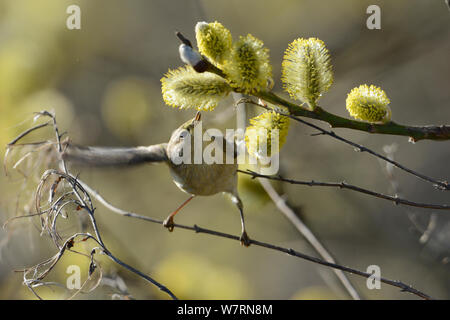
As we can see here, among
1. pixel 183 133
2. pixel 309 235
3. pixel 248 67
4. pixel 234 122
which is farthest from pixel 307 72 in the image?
pixel 234 122

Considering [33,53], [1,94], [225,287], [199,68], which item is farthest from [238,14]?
[199,68]

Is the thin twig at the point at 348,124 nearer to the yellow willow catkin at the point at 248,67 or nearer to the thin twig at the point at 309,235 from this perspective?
the yellow willow catkin at the point at 248,67

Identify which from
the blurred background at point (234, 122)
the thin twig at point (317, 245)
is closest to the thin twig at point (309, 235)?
the thin twig at point (317, 245)

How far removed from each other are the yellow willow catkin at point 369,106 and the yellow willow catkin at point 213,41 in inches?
10.4

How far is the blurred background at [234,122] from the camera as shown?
238 centimetres

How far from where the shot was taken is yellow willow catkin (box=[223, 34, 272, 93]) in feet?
2.67

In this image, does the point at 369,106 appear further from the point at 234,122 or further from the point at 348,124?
the point at 234,122

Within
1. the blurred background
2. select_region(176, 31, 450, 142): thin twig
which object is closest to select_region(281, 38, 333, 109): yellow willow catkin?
select_region(176, 31, 450, 142): thin twig

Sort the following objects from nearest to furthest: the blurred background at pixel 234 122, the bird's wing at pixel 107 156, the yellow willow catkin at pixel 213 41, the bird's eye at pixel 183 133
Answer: the yellow willow catkin at pixel 213 41
the bird's wing at pixel 107 156
the bird's eye at pixel 183 133
the blurred background at pixel 234 122

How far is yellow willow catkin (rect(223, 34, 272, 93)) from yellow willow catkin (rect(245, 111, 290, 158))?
8cm

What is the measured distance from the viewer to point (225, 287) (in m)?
2.33

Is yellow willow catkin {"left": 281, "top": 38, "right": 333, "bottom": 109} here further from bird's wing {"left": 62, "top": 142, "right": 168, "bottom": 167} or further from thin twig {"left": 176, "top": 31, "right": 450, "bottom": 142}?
bird's wing {"left": 62, "top": 142, "right": 168, "bottom": 167}

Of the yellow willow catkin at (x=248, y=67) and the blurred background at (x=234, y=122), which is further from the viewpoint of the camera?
the blurred background at (x=234, y=122)
